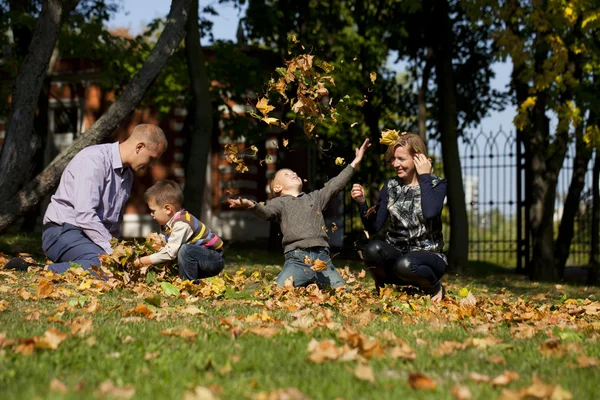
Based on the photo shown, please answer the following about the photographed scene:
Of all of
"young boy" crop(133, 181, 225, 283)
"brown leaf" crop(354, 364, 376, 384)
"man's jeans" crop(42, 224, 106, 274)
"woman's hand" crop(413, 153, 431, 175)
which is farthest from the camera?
"man's jeans" crop(42, 224, 106, 274)

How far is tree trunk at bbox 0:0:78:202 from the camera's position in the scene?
1042cm

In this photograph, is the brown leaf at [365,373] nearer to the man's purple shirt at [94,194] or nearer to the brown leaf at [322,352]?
the brown leaf at [322,352]

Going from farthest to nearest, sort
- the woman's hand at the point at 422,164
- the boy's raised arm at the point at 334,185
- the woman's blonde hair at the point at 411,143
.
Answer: the boy's raised arm at the point at 334,185 < the woman's blonde hair at the point at 411,143 < the woman's hand at the point at 422,164

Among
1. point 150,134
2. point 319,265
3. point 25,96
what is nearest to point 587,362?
point 319,265

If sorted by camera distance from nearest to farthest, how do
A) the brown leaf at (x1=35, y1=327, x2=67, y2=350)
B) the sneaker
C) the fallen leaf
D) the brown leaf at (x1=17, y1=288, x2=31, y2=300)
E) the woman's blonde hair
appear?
the fallen leaf → the brown leaf at (x1=35, y1=327, x2=67, y2=350) → the brown leaf at (x1=17, y1=288, x2=31, y2=300) → the woman's blonde hair → the sneaker

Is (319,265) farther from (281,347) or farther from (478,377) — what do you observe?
(478,377)

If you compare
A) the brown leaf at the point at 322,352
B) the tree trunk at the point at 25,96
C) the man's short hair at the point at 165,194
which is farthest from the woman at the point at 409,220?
the tree trunk at the point at 25,96

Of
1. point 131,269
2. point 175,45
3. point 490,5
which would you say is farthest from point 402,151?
point 490,5

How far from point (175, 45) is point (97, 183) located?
3762 millimetres

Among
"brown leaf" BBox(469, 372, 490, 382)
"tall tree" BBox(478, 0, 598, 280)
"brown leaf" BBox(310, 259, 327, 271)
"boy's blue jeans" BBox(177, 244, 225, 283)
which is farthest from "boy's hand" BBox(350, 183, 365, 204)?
"tall tree" BBox(478, 0, 598, 280)

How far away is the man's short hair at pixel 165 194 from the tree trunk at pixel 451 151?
7.52 m

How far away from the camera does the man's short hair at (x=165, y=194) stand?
7254mm

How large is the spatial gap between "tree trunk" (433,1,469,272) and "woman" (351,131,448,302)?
6.85 m

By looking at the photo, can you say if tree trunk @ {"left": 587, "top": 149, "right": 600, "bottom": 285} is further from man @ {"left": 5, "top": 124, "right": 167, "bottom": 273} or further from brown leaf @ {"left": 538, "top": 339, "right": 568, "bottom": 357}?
brown leaf @ {"left": 538, "top": 339, "right": 568, "bottom": 357}
